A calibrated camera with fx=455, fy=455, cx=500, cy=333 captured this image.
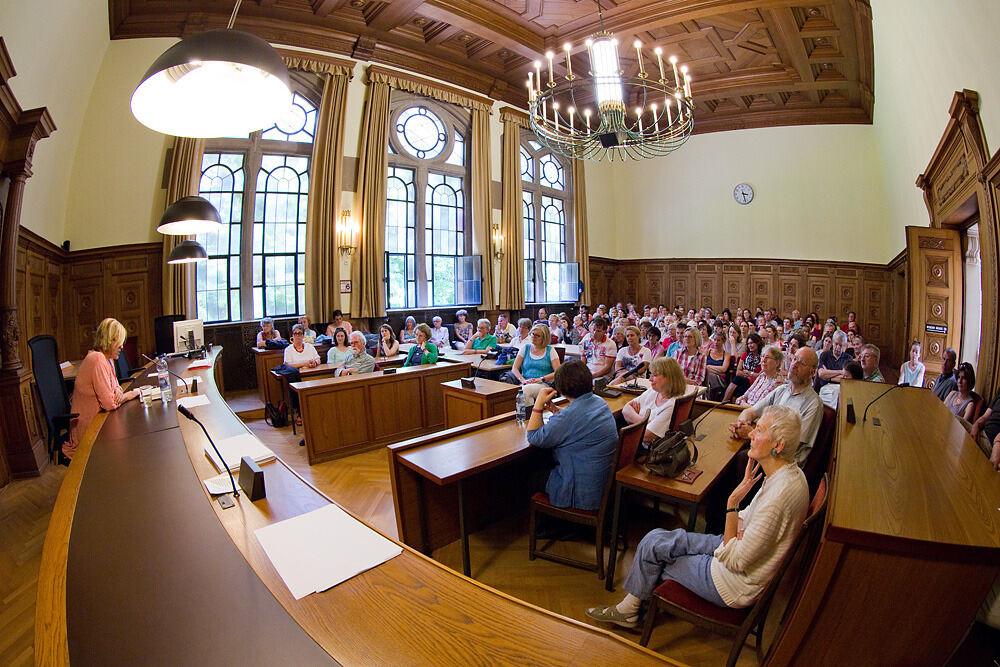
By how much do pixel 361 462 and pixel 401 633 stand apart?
12.8 ft

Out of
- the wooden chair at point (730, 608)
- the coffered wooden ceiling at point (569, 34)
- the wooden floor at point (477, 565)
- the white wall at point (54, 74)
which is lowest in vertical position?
the wooden floor at point (477, 565)

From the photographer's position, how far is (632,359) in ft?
17.9

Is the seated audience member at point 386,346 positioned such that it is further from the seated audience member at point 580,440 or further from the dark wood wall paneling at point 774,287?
the dark wood wall paneling at point 774,287

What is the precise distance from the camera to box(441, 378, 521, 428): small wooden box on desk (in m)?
4.18

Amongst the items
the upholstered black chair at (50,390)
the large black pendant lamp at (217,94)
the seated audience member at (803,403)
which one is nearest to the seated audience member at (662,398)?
the seated audience member at (803,403)

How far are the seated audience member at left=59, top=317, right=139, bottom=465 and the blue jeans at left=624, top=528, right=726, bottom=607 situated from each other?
3.59 m

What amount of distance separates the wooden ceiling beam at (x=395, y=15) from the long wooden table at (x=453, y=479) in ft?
25.4

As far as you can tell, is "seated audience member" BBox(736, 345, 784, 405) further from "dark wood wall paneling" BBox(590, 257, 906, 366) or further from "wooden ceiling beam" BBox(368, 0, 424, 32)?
"wooden ceiling beam" BBox(368, 0, 424, 32)

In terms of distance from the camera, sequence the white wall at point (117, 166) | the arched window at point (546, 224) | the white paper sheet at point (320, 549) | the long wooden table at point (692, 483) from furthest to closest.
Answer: the arched window at point (546, 224), the white wall at point (117, 166), the long wooden table at point (692, 483), the white paper sheet at point (320, 549)

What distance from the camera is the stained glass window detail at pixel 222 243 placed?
7.97 m

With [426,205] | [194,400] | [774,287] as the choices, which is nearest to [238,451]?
[194,400]

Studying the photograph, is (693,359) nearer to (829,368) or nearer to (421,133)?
(829,368)

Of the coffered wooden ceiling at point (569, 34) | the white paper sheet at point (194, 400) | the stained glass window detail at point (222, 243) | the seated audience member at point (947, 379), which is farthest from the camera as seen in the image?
the stained glass window detail at point (222, 243)

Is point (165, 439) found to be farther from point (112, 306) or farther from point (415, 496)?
point (112, 306)
